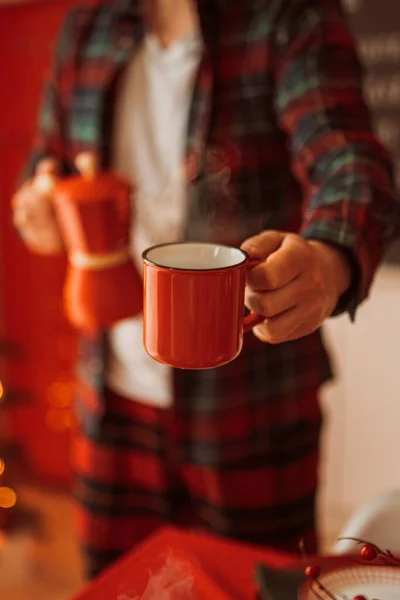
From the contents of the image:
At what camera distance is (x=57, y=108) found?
1.34 metres

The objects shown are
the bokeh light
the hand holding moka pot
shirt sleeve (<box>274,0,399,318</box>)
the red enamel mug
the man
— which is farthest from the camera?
the bokeh light

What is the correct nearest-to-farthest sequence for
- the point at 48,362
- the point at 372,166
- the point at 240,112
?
the point at 372,166
the point at 240,112
the point at 48,362

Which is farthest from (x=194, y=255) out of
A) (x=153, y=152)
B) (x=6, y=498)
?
(x=6, y=498)

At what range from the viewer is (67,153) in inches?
53.2

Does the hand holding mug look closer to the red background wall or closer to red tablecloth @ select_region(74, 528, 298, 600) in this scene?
red tablecloth @ select_region(74, 528, 298, 600)

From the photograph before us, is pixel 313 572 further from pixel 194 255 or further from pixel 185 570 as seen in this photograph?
pixel 194 255

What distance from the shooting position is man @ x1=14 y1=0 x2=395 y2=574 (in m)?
1.05

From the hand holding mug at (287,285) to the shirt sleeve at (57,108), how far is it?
772 millimetres

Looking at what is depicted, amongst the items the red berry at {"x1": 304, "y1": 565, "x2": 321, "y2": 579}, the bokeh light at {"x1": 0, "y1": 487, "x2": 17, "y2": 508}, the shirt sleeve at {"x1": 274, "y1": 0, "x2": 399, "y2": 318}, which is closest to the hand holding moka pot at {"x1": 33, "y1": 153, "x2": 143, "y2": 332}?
the shirt sleeve at {"x1": 274, "y1": 0, "x2": 399, "y2": 318}

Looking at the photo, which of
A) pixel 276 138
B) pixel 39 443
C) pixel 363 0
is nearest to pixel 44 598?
pixel 39 443

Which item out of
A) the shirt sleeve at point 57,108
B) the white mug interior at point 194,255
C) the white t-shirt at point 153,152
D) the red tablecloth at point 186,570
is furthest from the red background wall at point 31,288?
the white mug interior at point 194,255

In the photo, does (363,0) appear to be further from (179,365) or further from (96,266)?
(179,365)

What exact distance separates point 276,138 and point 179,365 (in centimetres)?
60

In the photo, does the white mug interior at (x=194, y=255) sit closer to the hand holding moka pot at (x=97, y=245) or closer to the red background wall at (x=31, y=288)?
the hand holding moka pot at (x=97, y=245)
